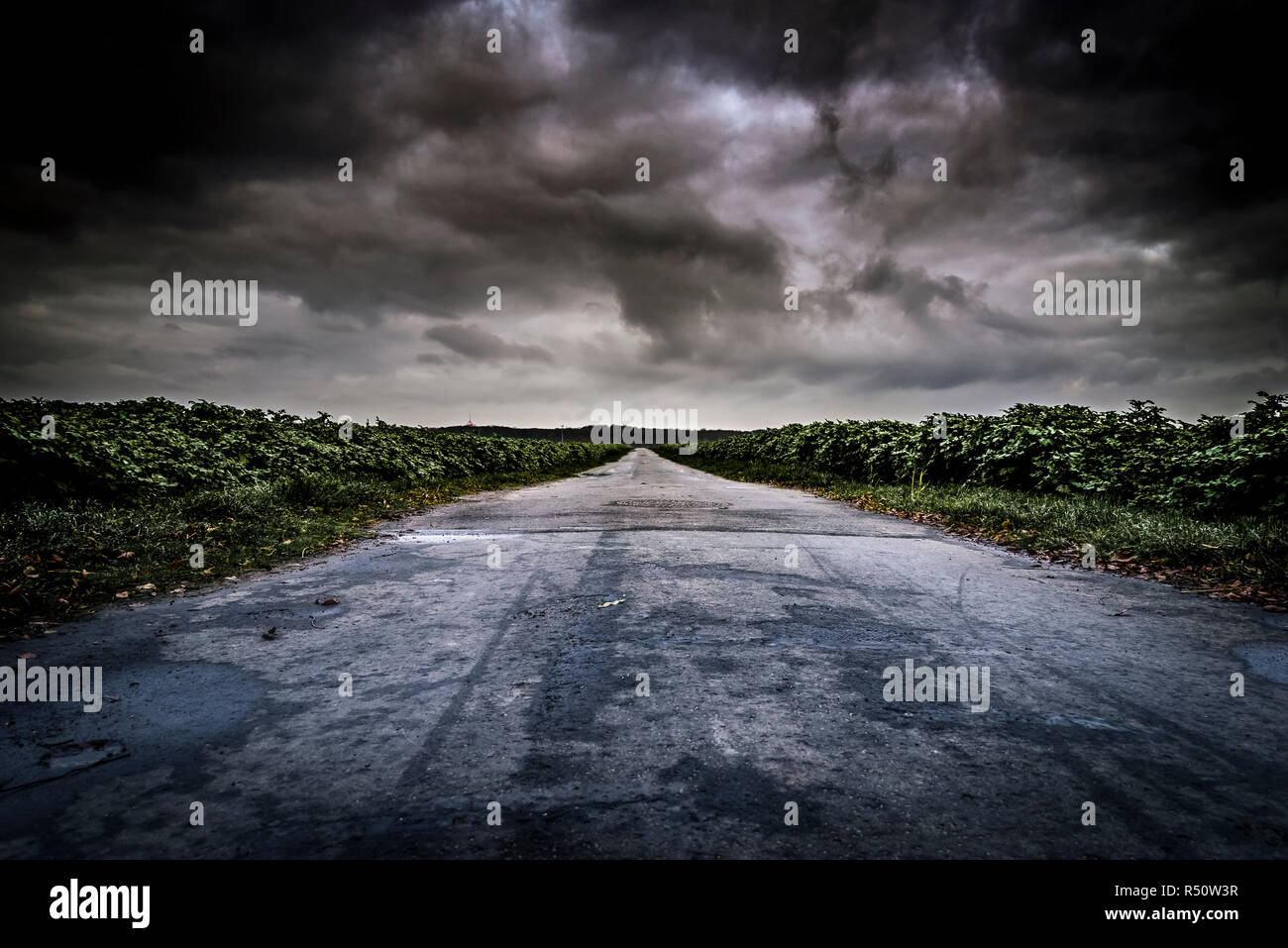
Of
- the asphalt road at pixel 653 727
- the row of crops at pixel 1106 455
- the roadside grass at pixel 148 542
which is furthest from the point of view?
the row of crops at pixel 1106 455

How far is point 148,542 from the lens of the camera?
621cm

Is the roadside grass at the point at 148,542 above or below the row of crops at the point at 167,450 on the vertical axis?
below

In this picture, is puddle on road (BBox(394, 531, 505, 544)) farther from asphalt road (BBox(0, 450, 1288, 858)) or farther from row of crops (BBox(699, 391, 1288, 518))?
row of crops (BBox(699, 391, 1288, 518))

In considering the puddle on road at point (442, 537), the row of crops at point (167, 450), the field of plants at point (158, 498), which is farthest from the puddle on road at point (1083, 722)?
the row of crops at point (167, 450)

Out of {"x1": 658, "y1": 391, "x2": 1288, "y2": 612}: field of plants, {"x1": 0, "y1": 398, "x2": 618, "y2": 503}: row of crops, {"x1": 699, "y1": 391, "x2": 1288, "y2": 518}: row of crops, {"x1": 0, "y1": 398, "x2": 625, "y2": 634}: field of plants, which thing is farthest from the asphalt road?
{"x1": 0, "y1": 398, "x2": 618, "y2": 503}: row of crops

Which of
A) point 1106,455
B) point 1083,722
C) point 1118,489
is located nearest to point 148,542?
point 1083,722

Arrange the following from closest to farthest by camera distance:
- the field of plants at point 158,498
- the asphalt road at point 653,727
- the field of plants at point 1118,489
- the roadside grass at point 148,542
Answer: the asphalt road at point 653,727
the roadside grass at point 148,542
the field of plants at point 158,498
the field of plants at point 1118,489

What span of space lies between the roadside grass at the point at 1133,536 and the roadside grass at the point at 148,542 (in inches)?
334

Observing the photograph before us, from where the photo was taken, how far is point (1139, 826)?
1945 millimetres

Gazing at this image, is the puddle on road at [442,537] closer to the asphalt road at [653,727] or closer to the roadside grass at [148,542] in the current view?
the roadside grass at [148,542]

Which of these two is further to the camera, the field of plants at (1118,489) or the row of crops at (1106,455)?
the row of crops at (1106,455)

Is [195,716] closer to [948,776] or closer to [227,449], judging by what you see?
[948,776]

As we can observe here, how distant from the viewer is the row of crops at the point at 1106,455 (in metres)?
7.78

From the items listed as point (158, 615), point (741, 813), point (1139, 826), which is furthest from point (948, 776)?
point (158, 615)
